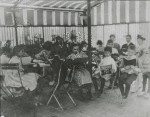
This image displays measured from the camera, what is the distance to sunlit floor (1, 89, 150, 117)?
443cm

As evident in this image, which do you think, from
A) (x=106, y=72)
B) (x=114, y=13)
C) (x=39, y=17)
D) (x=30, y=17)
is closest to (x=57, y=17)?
(x=39, y=17)

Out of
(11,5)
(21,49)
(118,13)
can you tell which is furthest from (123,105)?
(11,5)

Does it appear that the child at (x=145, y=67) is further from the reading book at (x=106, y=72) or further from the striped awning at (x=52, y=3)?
the striped awning at (x=52, y=3)

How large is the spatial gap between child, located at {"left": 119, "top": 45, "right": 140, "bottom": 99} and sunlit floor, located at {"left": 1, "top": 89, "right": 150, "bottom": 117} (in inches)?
13.0

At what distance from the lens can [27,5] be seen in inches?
365

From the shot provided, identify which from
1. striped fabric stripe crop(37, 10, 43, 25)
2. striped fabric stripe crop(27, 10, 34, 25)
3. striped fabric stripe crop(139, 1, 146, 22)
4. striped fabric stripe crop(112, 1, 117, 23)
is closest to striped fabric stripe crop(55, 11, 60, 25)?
striped fabric stripe crop(37, 10, 43, 25)

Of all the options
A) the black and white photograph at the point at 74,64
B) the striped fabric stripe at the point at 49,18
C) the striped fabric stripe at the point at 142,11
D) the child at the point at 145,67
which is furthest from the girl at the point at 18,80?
the striped fabric stripe at the point at 49,18

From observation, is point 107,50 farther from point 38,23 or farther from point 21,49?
point 38,23

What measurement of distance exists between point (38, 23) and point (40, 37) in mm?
852

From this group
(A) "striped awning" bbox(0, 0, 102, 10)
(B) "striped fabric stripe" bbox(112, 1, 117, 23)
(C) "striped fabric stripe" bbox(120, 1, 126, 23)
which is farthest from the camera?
(B) "striped fabric stripe" bbox(112, 1, 117, 23)

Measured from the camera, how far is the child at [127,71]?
17.1 ft

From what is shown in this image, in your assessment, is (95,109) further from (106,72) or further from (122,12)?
(122,12)

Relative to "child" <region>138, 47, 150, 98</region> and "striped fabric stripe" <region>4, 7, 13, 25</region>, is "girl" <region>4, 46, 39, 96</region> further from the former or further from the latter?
"striped fabric stripe" <region>4, 7, 13, 25</region>

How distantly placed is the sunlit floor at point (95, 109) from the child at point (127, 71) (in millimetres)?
331
